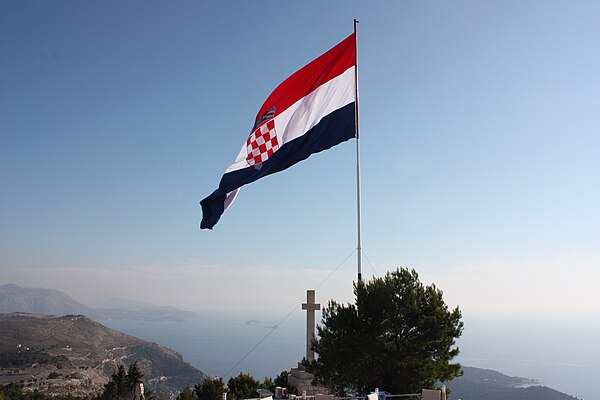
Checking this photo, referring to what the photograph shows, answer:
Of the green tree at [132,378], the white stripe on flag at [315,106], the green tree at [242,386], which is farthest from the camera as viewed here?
the green tree at [132,378]

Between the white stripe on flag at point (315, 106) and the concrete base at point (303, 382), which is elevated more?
the white stripe on flag at point (315, 106)

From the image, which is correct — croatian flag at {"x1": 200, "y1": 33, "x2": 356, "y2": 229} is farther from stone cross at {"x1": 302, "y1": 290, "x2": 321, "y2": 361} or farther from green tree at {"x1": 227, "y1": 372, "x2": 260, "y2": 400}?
green tree at {"x1": 227, "y1": 372, "x2": 260, "y2": 400}

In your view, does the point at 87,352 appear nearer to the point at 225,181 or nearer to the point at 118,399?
the point at 118,399

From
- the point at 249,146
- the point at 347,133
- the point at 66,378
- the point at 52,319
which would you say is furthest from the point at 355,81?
the point at 52,319

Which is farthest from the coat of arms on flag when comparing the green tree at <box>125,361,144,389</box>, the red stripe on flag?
the green tree at <box>125,361,144,389</box>

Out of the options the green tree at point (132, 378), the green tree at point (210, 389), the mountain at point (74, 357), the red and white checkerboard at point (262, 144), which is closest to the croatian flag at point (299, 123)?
the red and white checkerboard at point (262, 144)

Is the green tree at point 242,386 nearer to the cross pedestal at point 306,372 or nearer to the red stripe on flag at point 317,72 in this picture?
the cross pedestal at point 306,372
